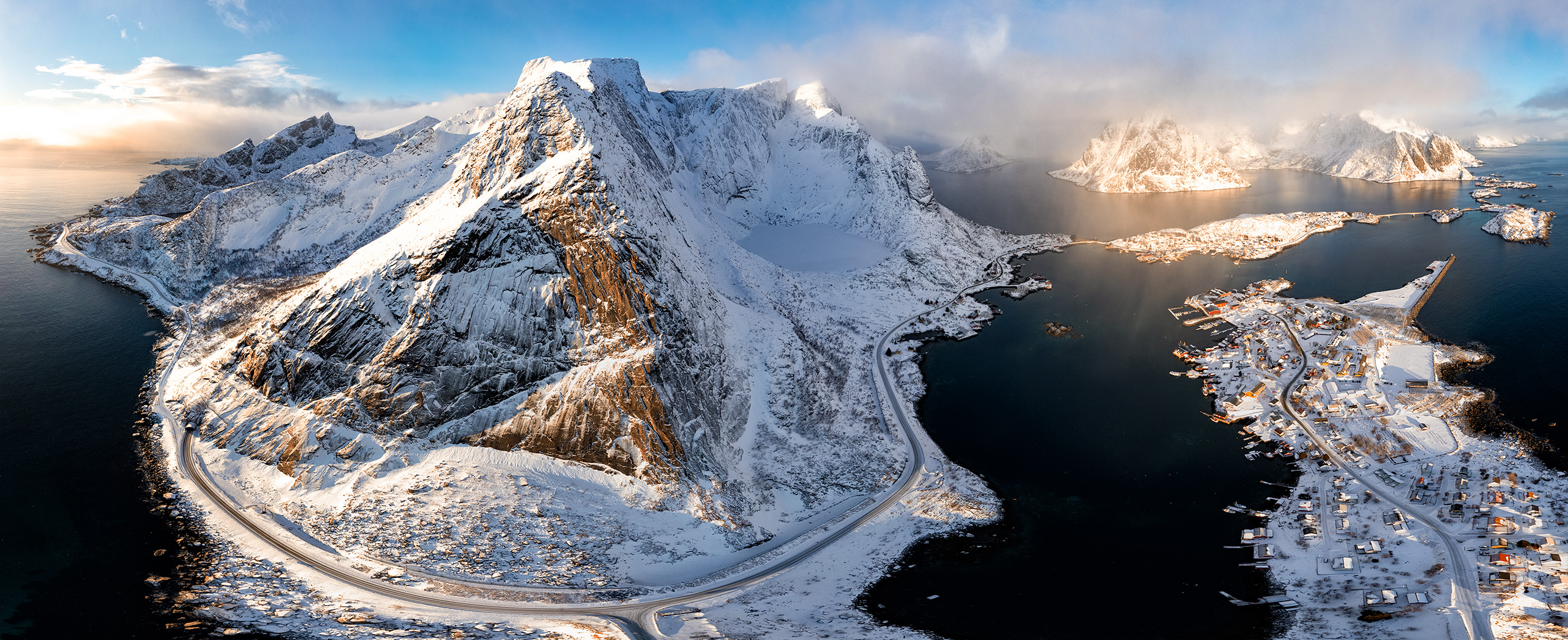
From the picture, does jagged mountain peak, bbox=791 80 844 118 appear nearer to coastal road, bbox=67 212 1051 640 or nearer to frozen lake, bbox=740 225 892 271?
frozen lake, bbox=740 225 892 271

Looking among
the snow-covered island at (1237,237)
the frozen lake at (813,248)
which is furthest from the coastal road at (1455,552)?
the snow-covered island at (1237,237)

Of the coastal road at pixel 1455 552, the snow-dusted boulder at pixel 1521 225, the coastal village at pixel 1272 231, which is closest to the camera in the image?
the coastal road at pixel 1455 552

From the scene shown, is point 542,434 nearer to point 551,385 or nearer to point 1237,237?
point 551,385

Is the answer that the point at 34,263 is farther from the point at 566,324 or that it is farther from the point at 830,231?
the point at 830,231

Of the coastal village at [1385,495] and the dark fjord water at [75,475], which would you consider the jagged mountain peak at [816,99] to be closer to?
the coastal village at [1385,495]

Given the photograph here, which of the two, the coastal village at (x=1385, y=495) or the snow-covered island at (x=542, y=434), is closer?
the coastal village at (x=1385, y=495)

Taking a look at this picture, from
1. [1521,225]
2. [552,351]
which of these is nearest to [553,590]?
[552,351]

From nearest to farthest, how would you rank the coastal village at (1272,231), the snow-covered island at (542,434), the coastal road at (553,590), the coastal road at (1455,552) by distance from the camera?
1. the coastal road at (1455,552)
2. the coastal road at (553,590)
3. the snow-covered island at (542,434)
4. the coastal village at (1272,231)
